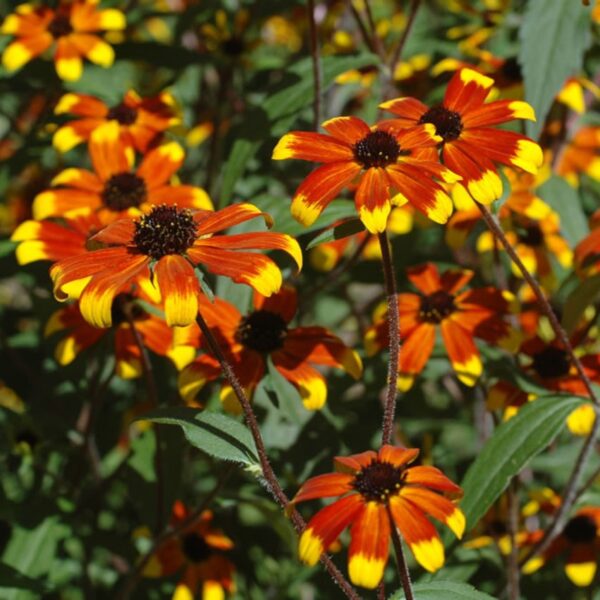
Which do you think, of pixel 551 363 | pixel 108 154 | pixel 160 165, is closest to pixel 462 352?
pixel 551 363

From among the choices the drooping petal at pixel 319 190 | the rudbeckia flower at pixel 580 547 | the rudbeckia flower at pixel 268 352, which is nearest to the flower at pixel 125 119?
the rudbeckia flower at pixel 268 352

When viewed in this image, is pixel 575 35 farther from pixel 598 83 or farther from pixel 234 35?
pixel 234 35

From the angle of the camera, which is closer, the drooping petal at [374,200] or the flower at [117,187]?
the drooping petal at [374,200]

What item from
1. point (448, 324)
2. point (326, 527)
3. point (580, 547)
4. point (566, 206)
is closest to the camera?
point (326, 527)

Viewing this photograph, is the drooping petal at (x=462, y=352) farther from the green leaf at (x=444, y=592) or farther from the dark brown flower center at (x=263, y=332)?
the green leaf at (x=444, y=592)

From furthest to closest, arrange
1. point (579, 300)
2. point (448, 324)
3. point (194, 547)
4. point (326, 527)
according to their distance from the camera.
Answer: point (194, 547), point (448, 324), point (579, 300), point (326, 527)

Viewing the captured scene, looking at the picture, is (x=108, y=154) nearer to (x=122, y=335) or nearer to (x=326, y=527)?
(x=122, y=335)
